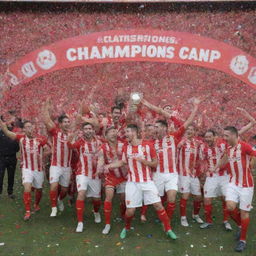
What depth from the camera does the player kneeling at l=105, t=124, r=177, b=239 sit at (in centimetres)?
559

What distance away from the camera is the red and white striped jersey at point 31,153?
21.4ft

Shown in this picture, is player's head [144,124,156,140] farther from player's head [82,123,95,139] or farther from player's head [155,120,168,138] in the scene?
player's head [82,123,95,139]

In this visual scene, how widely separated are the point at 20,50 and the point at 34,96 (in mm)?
2316

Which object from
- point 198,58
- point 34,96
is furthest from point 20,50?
point 198,58

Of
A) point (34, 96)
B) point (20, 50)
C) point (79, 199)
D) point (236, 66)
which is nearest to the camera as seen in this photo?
point (79, 199)

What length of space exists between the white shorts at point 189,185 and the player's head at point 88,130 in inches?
61.3

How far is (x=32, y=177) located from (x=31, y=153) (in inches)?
15.3

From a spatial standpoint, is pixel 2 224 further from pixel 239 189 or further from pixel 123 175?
pixel 239 189

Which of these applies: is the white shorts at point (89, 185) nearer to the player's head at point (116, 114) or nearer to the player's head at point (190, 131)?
the player's head at point (116, 114)

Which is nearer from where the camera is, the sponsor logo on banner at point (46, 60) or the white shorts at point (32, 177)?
the white shorts at point (32, 177)

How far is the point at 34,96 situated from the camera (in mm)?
14516

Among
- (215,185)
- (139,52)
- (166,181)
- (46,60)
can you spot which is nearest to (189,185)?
(215,185)

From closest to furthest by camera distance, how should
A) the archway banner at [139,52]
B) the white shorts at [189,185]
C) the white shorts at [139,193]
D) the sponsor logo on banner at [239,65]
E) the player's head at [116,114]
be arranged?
the white shorts at [139,193], the white shorts at [189,185], the player's head at [116,114], the sponsor logo on banner at [239,65], the archway banner at [139,52]

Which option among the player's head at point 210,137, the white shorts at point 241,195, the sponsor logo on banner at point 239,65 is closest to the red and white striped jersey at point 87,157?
the player's head at point 210,137
